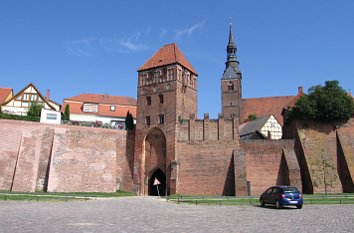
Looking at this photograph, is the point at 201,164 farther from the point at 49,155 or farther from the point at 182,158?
the point at 49,155

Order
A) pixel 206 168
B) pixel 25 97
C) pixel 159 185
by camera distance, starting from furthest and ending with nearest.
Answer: pixel 25 97 < pixel 159 185 < pixel 206 168

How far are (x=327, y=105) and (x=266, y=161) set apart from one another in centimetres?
869

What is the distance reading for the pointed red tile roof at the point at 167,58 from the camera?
41.9m

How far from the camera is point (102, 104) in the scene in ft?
208

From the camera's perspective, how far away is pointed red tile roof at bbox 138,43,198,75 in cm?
4194

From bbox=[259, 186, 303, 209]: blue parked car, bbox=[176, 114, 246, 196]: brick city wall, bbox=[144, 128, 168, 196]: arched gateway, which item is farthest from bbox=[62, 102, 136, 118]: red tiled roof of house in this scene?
bbox=[259, 186, 303, 209]: blue parked car

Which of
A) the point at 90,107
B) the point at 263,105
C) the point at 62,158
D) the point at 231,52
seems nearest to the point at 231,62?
the point at 231,52

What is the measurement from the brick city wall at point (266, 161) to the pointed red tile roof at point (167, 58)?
41.3 feet

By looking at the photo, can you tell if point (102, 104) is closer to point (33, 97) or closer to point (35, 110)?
point (33, 97)

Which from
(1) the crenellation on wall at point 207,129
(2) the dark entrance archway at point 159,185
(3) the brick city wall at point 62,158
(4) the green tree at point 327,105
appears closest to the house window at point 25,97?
(3) the brick city wall at point 62,158

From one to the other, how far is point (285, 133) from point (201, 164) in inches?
484

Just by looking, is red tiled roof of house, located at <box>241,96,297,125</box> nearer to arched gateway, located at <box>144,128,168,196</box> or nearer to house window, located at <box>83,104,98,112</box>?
house window, located at <box>83,104,98,112</box>

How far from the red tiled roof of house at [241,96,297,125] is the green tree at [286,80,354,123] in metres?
34.4

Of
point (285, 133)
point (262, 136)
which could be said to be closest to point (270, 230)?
point (285, 133)
